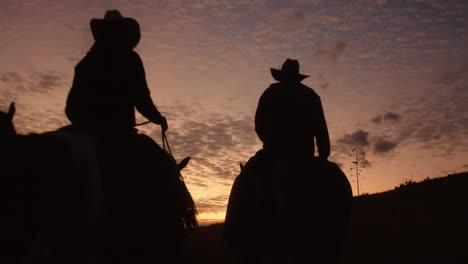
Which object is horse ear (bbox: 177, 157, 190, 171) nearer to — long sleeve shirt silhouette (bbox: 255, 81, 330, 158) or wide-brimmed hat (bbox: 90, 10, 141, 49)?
wide-brimmed hat (bbox: 90, 10, 141, 49)

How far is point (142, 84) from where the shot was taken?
5.19m

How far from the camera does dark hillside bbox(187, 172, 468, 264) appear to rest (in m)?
10.4

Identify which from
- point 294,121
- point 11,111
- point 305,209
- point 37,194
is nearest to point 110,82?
point 11,111

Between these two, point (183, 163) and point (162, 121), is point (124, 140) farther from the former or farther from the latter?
point (183, 163)

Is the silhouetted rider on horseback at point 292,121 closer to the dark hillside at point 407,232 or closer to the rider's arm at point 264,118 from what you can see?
the rider's arm at point 264,118

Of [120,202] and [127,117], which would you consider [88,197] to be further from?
[127,117]

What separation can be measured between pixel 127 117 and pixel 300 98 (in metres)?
2.96

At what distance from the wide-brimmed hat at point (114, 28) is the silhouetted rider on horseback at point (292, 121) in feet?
9.14

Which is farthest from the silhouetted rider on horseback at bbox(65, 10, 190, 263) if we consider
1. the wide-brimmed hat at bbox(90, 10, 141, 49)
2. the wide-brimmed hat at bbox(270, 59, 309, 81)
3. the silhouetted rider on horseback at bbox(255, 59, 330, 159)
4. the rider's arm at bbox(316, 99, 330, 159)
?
the wide-brimmed hat at bbox(270, 59, 309, 81)

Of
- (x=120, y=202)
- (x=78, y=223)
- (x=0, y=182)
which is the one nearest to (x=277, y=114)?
(x=120, y=202)

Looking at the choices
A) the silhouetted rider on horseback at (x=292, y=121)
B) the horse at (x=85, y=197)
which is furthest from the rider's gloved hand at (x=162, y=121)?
the silhouetted rider on horseback at (x=292, y=121)

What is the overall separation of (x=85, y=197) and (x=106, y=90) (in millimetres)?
1172

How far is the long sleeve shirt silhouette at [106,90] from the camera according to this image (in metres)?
5.03

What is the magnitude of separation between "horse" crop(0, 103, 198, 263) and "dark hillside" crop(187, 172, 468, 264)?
142 centimetres
